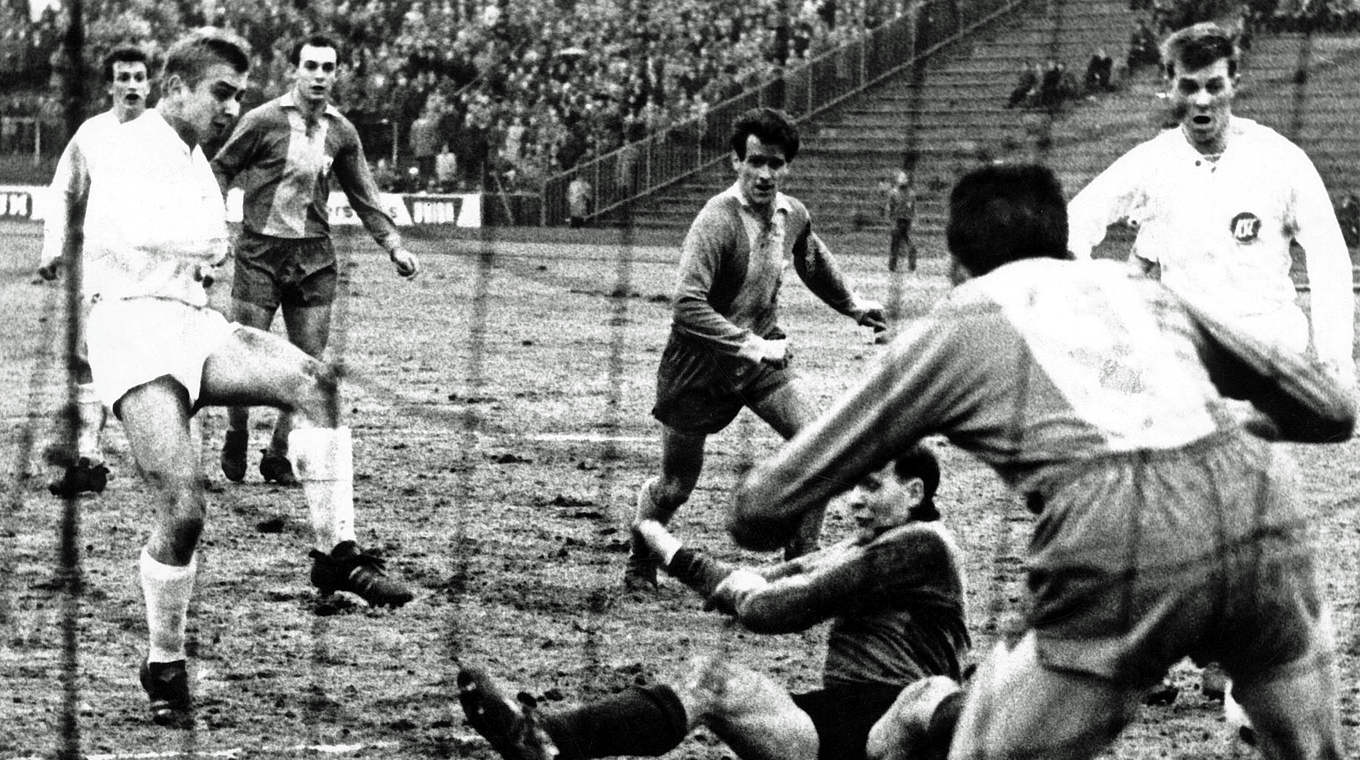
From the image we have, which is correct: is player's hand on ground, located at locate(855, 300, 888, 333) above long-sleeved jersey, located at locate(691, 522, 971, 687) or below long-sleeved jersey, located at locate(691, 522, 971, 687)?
above

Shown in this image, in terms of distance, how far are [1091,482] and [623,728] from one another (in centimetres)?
166

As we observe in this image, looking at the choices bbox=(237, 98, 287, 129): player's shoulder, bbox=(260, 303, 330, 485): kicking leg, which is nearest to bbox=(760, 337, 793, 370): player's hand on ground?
bbox=(260, 303, 330, 485): kicking leg

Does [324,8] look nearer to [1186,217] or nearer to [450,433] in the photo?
[450,433]

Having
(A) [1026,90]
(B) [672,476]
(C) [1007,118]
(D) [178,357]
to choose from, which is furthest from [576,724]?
(C) [1007,118]

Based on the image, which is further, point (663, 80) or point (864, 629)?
point (663, 80)

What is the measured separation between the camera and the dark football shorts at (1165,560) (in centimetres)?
324

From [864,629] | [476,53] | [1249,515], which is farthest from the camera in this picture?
[476,53]

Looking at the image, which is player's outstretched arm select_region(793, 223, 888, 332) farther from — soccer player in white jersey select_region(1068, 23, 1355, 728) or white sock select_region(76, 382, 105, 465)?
white sock select_region(76, 382, 105, 465)

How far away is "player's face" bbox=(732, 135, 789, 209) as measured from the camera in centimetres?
730

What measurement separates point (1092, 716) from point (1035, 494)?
0.38 m

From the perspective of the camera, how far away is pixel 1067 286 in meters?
3.35

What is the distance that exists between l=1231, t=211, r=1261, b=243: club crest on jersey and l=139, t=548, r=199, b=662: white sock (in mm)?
A: 3337

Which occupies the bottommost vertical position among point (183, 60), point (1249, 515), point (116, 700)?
point (116, 700)

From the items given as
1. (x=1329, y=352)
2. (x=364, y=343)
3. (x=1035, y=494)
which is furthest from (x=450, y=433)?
(x=1035, y=494)
